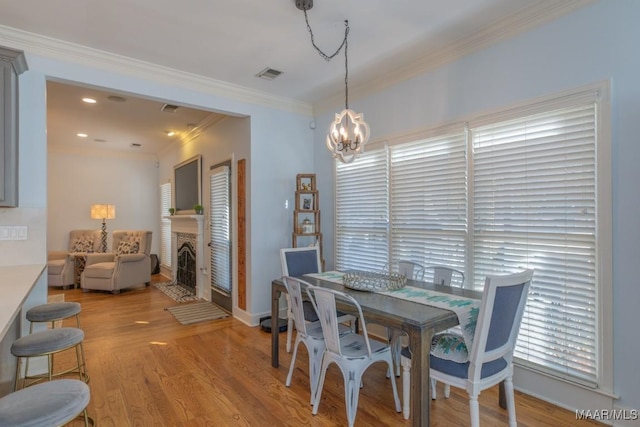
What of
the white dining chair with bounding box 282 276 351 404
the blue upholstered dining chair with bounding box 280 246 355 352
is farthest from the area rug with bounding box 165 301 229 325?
the white dining chair with bounding box 282 276 351 404

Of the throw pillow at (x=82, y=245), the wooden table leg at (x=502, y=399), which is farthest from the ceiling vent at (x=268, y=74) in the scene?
the throw pillow at (x=82, y=245)

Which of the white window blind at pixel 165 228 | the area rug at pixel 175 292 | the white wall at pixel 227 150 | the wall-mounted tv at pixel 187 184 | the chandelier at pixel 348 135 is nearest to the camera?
the chandelier at pixel 348 135

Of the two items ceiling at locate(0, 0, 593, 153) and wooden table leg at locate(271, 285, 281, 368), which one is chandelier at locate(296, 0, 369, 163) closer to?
ceiling at locate(0, 0, 593, 153)

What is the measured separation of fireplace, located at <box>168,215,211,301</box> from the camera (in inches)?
220

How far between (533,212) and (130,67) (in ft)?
12.5

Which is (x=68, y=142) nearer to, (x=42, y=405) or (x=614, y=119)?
(x=42, y=405)

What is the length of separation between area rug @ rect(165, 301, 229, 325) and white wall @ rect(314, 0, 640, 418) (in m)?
3.77

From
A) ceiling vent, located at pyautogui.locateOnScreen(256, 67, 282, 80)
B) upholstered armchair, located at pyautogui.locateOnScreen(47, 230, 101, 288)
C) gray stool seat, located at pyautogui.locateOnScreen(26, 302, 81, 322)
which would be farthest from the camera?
upholstered armchair, located at pyautogui.locateOnScreen(47, 230, 101, 288)

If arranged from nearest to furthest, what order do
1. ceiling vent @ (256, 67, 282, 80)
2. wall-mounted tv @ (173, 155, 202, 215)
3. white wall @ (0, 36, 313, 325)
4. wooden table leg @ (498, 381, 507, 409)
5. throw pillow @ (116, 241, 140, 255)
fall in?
wooden table leg @ (498, 381, 507, 409) < white wall @ (0, 36, 313, 325) < ceiling vent @ (256, 67, 282, 80) < wall-mounted tv @ (173, 155, 202, 215) < throw pillow @ (116, 241, 140, 255)

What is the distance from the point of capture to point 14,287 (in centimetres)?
202

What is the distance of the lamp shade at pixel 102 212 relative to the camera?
6824 millimetres

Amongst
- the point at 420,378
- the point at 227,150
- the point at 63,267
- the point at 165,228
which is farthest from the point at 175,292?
the point at 420,378

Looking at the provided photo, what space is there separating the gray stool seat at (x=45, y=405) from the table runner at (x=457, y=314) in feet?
5.96

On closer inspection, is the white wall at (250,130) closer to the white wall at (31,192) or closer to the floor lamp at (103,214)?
the white wall at (31,192)
